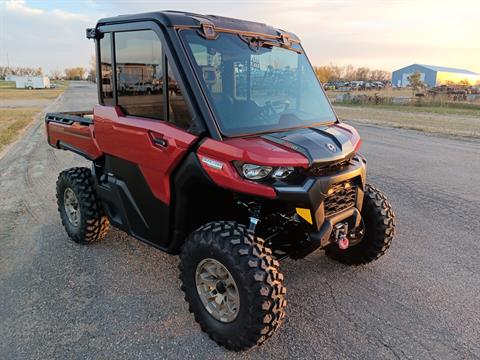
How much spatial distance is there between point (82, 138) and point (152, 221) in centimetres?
158

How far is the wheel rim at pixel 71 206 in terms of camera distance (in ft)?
15.5

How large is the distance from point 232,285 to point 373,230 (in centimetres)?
163

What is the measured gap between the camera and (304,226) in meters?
3.04

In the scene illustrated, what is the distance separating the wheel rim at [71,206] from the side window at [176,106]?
2156 mm

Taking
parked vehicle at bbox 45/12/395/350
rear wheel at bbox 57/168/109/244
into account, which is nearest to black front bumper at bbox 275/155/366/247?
parked vehicle at bbox 45/12/395/350

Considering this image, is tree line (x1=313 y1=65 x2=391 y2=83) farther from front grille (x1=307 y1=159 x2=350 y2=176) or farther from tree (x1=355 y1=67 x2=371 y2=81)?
front grille (x1=307 y1=159 x2=350 y2=176)

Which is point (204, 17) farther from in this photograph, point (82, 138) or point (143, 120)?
point (82, 138)

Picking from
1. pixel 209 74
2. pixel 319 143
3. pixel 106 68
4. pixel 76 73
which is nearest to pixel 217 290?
pixel 319 143

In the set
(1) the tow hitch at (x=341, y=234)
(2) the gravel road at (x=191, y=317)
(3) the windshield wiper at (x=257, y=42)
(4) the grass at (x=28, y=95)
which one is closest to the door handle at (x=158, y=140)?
(3) the windshield wiper at (x=257, y=42)

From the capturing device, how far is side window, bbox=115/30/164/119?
3236 mm

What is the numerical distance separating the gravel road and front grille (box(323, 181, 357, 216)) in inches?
33.5

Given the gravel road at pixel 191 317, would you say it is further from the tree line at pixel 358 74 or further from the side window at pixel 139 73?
the tree line at pixel 358 74

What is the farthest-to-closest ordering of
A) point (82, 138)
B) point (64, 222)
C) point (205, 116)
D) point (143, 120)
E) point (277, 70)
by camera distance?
point (64, 222), point (82, 138), point (277, 70), point (143, 120), point (205, 116)

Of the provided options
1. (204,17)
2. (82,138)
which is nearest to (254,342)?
(204,17)
